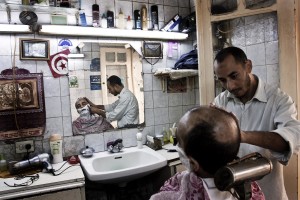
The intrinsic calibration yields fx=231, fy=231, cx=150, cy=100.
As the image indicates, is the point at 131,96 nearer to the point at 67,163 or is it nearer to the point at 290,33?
the point at 67,163

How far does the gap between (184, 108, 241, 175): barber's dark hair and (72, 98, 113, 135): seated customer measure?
194 cm

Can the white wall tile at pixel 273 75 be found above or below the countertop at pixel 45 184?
above

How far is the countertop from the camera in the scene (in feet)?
5.53

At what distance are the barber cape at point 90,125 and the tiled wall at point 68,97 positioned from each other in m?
0.06

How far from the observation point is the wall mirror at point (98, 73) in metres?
2.45

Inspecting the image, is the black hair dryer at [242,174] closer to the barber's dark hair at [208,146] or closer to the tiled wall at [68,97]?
the barber's dark hair at [208,146]

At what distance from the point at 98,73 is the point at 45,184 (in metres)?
1.23

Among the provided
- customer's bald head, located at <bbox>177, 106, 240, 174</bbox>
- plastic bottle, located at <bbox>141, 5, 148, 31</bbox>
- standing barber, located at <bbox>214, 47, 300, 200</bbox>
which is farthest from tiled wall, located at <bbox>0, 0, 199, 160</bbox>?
customer's bald head, located at <bbox>177, 106, 240, 174</bbox>

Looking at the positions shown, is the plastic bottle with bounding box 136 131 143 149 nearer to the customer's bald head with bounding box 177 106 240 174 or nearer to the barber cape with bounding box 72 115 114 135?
the barber cape with bounding box 72 115 114 135

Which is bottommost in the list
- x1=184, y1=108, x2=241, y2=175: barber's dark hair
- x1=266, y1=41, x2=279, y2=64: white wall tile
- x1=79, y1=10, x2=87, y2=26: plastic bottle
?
x1=184, y1=108, x2=241, y2=175: barber's dark hair

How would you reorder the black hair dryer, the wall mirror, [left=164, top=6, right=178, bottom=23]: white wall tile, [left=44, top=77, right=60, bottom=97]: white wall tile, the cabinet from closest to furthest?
1. the black hair dryer
2. the cabinet
3. [left=44, top=77, right=60, bottom=97]: white wall tile
4. the wall mirror
5. [left=164, top=6, right=178, bottom=23]: white wall tile

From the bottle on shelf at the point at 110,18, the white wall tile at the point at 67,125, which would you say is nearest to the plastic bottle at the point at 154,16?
the bottle on shelf at the point at 110,18

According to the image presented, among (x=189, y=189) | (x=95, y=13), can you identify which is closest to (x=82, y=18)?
(x=95, y=13)

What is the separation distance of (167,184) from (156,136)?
1.76 metres
